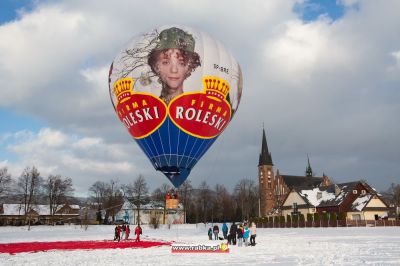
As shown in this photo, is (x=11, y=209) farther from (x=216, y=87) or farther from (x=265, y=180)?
(x=216, y=87)

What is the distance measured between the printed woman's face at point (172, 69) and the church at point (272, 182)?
87.2 metres

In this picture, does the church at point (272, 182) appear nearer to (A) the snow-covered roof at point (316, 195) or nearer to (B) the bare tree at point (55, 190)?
(A) the snow-covered roof at point (316, 195)

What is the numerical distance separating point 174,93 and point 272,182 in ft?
313

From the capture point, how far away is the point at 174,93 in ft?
73.8

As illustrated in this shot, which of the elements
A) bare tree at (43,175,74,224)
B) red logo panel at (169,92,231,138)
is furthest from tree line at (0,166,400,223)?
red logo panel at (169,92,231,138)

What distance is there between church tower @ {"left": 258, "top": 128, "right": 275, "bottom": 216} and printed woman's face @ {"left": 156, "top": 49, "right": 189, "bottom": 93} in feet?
297

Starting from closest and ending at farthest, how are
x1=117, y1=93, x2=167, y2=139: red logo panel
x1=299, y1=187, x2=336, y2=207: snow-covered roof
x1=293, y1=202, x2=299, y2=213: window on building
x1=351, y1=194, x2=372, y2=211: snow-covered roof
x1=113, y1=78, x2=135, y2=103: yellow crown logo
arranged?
1. x1=117, y1=93, x2=167, y2=139: red logo panel
2. x1=113, y1=78, x2=135, y2=103: yellow crown logo
3. x1=351, y1=194, x2=372, y2=211: snow-covered roof
4. x1=299, y1=187, x2=336, y2=207: snow-covered roof
5. x1=293, y1=202, x2=299, y2=213: window on building

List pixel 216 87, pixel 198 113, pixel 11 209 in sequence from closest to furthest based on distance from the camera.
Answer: pixel 198 113, pixel 216 87, pixel 11 209

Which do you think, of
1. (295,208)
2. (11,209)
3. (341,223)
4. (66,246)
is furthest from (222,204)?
(66,246)

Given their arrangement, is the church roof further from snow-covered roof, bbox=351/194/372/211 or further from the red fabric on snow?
the red fabric on snow

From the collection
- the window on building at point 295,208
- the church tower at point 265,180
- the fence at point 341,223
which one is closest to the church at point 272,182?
the church tower at point 265,180

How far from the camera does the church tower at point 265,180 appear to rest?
363 feet

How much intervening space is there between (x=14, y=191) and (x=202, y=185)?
5291 cm

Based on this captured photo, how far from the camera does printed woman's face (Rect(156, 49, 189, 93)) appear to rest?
73.9ft
